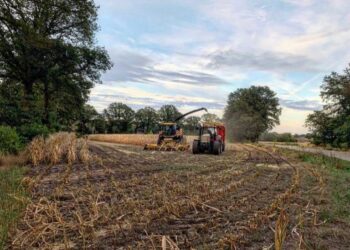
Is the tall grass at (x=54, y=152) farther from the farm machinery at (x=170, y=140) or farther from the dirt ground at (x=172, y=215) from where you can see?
the farm machinery at (x=170, y=140)

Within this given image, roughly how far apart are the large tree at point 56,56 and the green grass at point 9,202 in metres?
17.0

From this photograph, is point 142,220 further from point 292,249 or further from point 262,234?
point 292,249

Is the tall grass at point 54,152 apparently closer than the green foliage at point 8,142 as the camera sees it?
Yes

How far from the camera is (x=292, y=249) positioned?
5590 mm

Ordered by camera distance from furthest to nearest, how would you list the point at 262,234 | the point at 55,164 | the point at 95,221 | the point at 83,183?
the point at 55,164 → the point at 83,183 → the point at 95,221 → the point at 262,234

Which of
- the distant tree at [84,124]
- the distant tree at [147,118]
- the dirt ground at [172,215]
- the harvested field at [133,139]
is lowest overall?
the dirt ground at [172,215]

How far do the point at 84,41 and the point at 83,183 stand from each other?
23892 millimetres

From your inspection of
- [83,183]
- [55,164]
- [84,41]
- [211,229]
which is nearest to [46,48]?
[84,41]

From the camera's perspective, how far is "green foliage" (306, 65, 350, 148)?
44.8m

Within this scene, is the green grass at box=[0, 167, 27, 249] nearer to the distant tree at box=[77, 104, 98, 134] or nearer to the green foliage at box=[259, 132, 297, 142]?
the distant tree at box=[77, 104, 98, 134]

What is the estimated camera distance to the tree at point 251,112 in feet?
244

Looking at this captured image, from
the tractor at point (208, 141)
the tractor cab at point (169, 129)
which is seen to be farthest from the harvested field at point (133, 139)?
the tractor at point (208, 141)

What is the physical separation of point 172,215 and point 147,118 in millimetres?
97159

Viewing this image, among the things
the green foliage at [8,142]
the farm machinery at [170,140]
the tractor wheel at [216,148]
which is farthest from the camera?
the farm machinery at [170,140]
